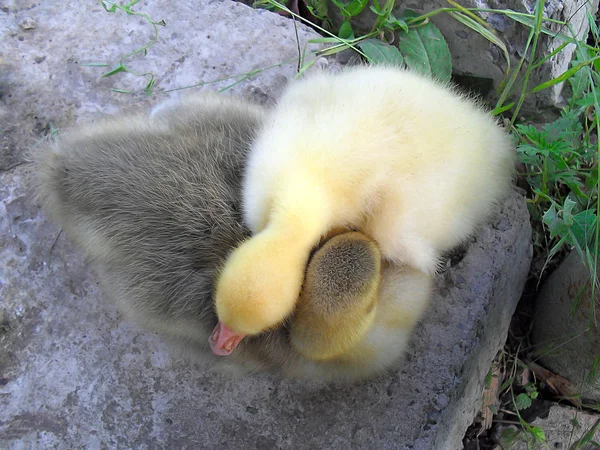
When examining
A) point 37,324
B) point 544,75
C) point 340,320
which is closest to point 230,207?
point 340,320

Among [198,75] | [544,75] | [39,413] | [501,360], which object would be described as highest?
[544,75]

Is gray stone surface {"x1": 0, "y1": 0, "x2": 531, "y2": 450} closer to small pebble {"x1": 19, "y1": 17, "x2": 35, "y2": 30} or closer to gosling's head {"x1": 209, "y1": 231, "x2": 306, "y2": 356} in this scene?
small pebble {"x1": 19, "y1": 17, "x2": 35, "y2": 30}

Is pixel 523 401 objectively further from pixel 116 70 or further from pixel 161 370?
pixel 116 70

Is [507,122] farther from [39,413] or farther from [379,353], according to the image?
[39,413]

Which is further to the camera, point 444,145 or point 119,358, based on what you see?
point 119,358

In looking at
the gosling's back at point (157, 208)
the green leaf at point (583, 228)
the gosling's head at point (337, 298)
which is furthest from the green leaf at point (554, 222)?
the gosling's back at point (157, 208)

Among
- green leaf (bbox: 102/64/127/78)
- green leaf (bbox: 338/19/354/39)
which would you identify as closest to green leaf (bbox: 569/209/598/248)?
green leaf (bbox: 338/19/354/39)

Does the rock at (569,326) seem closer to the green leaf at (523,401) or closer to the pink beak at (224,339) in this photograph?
the green leaf at (523,401)
